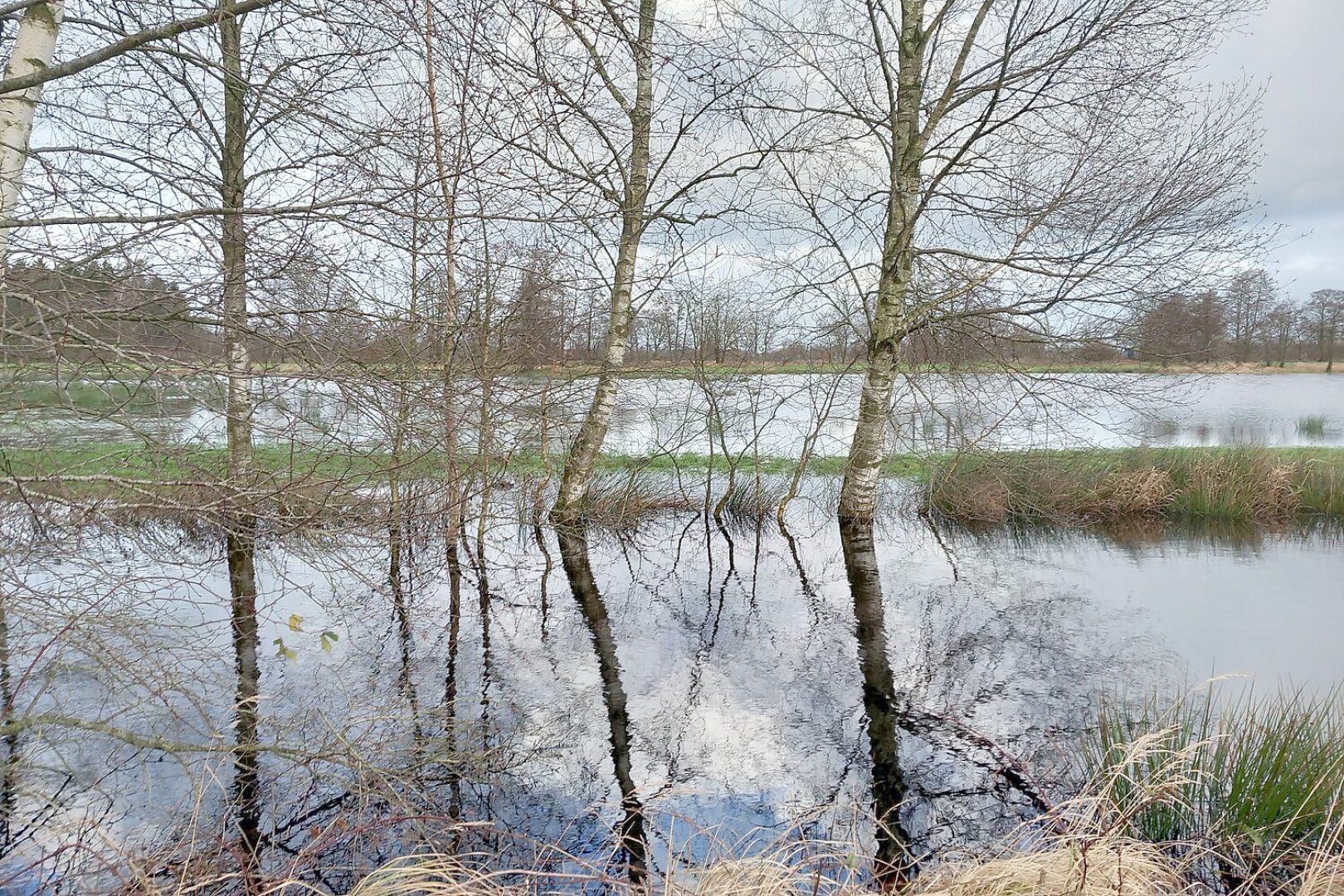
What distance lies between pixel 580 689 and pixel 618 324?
18.5 ft

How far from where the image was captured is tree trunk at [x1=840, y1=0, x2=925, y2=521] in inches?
400

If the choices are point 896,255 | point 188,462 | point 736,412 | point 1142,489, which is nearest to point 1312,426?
point 1142,489

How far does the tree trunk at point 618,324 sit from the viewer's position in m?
9.84

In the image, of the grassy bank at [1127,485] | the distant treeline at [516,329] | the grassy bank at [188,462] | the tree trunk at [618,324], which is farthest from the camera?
the grassy bank at [1127,485]

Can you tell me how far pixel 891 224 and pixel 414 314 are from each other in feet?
27.2

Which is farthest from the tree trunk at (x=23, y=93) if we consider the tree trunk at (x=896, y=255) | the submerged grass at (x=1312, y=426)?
the submerged grass at (x=1312, y=426)

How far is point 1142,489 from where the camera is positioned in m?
11.9

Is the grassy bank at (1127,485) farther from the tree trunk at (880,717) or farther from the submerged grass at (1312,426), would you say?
the submerged grass at (1312,426)

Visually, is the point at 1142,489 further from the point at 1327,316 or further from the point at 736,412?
the point at 1327,316

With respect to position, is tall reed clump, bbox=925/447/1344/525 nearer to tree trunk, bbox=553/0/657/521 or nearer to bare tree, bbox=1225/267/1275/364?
bare tree, bbox=1225/267/1275/364

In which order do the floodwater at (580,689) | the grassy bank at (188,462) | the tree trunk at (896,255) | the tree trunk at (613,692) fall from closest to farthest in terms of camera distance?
the grassy bank at (188,462) → the floodwater at (580,689) → the tree trunk at (613,692) → the tree trunk at (896,255)

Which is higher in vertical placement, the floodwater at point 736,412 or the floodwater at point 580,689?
the floodwater at point 736,412

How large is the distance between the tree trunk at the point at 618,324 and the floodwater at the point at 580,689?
1357mm

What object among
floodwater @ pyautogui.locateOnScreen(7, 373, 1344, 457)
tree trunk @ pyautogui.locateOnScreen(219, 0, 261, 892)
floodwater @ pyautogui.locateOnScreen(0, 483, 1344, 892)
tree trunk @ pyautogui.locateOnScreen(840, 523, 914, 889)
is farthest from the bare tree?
tree trunk @ pyautogui.locateOnScreen(219, 0, 261, 892)
